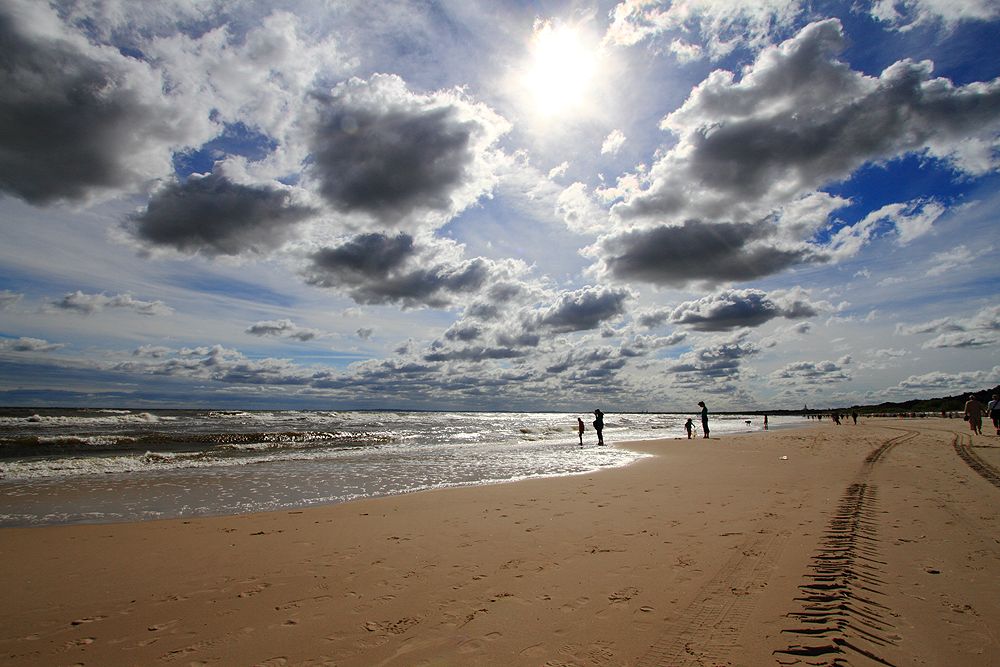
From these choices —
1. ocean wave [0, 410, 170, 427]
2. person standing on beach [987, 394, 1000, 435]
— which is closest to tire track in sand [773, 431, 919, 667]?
person standing on beach [987, 394, 1000, 435]

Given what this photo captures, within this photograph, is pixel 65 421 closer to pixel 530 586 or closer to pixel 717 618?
pixel 530 586

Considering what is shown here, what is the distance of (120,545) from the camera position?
7398 millimetres

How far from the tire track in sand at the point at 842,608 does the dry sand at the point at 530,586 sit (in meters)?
0.02

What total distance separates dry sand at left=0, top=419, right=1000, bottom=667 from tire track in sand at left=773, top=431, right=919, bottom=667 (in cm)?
2

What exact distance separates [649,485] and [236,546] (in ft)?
31.1

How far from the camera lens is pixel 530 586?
5.27m

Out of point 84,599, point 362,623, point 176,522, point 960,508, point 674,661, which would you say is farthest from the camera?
point 176,522

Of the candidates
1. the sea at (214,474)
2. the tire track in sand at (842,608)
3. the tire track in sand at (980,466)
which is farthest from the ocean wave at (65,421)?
the tire track in sand at (980,466)

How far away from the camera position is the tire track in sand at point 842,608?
3.60m

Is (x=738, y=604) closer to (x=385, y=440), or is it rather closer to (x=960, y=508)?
(x=960, y=508)

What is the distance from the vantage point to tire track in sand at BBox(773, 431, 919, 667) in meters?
3.60

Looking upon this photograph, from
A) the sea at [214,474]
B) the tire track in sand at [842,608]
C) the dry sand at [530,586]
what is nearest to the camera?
the tire track in sand at [842,608]

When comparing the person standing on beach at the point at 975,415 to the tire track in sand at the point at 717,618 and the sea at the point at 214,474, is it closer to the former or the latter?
the sea at the point at 214,474

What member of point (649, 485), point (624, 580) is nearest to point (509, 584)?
point (624, 580)
